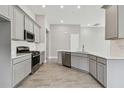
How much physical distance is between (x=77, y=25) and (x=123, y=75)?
10286 millimetres

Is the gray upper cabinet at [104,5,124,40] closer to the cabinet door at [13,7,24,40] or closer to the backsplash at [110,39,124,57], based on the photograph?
the backsplash at [110,39,124,57]

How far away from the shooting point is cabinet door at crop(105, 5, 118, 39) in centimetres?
421

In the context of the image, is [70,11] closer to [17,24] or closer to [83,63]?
[83,63]

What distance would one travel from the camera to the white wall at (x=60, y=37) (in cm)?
1366

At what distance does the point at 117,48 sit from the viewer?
4.81 metres

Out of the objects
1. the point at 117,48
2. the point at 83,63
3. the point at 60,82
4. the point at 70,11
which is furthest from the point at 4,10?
the point at 70,11

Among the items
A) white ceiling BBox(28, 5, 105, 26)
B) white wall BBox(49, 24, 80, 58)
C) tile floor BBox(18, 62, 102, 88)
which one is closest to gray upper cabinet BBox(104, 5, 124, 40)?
tile floor BBox(18, 62, 102, 88)

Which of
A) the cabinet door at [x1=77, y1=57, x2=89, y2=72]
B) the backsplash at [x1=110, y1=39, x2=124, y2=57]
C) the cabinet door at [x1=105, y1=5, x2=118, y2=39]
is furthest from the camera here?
the cabinet door at [x1=77, y1=57, x2=89, y2=72]

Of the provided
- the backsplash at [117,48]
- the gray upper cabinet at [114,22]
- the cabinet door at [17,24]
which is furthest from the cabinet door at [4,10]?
the backsplash at [117,48]
